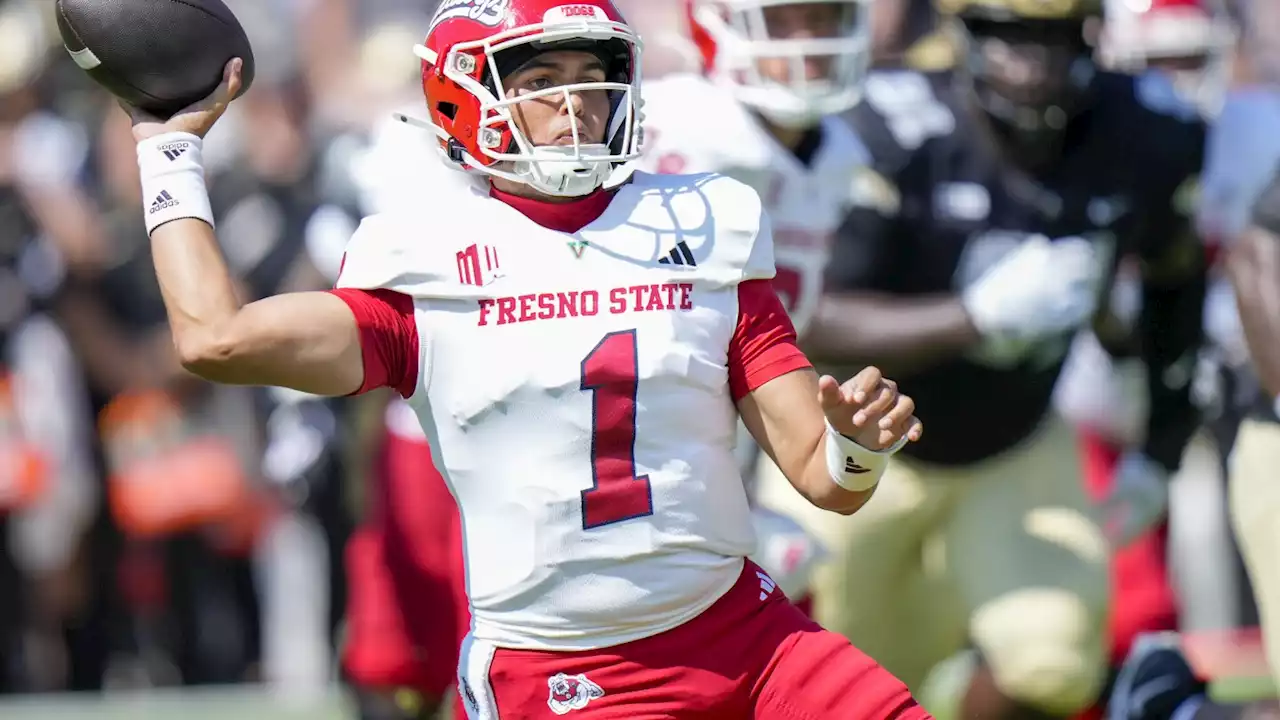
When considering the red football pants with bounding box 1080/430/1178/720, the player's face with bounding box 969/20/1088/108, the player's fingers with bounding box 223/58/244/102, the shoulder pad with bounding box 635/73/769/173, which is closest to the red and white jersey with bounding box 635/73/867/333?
the shoulder pad with bounding box 635/73/769/173

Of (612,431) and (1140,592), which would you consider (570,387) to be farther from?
(1140,592)

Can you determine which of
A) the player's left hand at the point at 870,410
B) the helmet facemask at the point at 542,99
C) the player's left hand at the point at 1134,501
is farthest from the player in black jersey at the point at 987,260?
the player's left hand at the point at 870,410

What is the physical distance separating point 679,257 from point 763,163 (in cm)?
138

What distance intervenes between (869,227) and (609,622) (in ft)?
7.39

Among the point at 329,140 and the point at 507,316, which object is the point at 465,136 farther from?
the point at 329,140

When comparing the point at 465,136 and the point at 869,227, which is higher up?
the point at 465,136

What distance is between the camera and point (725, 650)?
301 centimetres

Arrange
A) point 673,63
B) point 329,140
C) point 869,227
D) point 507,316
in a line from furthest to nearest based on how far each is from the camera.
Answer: point 673,63 → point 329,140 → point 869,227 → point 507,316

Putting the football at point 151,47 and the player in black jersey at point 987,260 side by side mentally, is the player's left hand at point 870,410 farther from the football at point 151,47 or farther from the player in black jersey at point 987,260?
the player in black jersey at point 987,260

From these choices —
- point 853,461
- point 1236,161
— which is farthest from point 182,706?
point 853,461

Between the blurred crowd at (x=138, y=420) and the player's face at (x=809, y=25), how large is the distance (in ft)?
7.77

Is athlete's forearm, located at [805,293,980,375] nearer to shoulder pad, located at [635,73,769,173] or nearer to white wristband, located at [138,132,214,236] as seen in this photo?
shoulder pad, located at [635,73,769,173]

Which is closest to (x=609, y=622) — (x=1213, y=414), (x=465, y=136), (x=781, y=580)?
(x=465, y=136)

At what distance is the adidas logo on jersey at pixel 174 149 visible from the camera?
2934 mm
